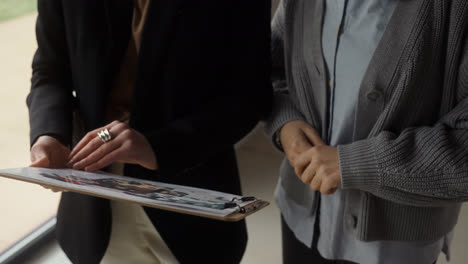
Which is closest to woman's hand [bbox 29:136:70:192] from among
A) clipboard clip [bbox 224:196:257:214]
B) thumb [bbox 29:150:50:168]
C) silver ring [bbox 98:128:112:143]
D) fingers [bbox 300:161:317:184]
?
thumb [bbox 29:150:50:168]

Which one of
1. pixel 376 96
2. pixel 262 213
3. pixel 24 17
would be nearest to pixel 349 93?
pixel 376 96

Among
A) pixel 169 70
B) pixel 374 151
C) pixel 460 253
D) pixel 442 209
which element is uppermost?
pixel 169 70

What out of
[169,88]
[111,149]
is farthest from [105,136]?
[169,88]

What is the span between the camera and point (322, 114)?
954 mm

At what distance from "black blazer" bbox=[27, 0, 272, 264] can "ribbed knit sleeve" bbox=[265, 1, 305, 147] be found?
0.15 feet

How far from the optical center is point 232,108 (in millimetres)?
928

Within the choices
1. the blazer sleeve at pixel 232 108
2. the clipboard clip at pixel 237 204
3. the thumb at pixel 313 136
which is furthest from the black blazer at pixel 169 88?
the clipboard clip at pixel 237 204

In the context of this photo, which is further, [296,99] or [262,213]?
[262,213]

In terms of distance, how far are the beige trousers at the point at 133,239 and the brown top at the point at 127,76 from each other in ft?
0.40

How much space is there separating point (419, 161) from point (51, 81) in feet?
2.50

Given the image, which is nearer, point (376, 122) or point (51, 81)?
point (376, 122)

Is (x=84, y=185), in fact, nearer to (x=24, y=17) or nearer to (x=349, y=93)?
(x=349, y=93)

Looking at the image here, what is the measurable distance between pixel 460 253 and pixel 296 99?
1482 millimetres

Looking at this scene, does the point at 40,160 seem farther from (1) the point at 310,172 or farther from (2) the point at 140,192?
(1) the point at 310,172
